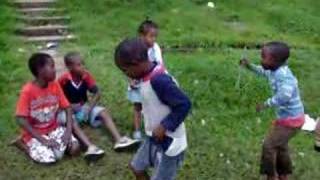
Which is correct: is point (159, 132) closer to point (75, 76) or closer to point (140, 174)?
point (140, 174)

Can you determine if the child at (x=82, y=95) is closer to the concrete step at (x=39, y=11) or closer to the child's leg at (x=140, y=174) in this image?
the child's leg at (x=140, y=174)

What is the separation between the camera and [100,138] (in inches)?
244

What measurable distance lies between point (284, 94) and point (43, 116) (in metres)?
1.89

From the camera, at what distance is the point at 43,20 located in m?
9.24

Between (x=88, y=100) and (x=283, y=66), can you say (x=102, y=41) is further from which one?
(x=283, y=66)

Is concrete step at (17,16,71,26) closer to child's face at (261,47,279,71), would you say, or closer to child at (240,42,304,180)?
child at (240,42,304,180)

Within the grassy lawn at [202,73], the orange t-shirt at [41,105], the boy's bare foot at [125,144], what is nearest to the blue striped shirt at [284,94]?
the grassy lawn at [202,73]

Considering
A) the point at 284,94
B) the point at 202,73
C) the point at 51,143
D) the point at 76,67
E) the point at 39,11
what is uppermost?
the point at 39,11

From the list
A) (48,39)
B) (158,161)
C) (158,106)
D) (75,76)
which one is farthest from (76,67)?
(48,39)

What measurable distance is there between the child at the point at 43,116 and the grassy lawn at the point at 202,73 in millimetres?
111

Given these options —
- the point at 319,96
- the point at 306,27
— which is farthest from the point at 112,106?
the point at 306,27

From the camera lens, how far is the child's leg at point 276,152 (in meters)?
5.22

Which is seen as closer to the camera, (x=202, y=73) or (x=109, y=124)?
(x=109, y=124)

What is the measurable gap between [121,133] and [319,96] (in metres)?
2.17
